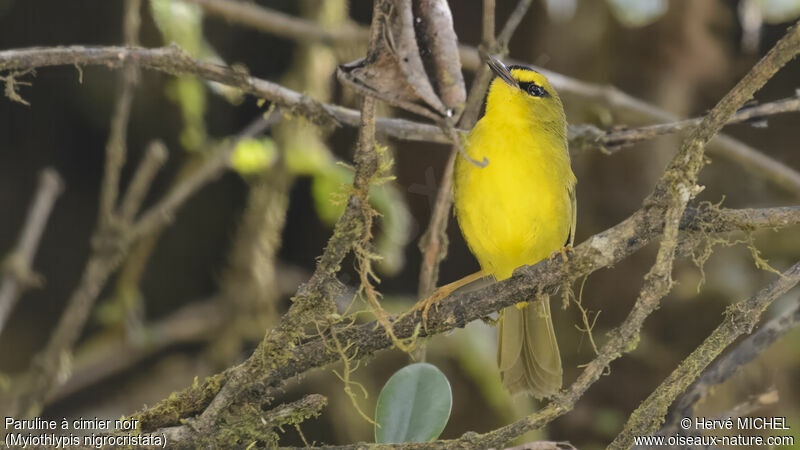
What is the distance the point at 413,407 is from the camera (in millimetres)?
1654

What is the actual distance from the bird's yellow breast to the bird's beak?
0.32 feet

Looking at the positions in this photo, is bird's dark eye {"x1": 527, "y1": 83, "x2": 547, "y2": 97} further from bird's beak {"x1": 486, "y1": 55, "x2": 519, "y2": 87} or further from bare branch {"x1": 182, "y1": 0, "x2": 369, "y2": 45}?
bare branch {"x1": 182, "y1": 0, "x2": 369, "y2": 45}

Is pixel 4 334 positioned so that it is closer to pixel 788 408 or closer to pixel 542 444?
pixel 542 444

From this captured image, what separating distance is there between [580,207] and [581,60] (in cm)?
73

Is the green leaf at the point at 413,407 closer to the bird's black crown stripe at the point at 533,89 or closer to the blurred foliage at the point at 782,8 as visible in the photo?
the bird's black crown stripe at the point at 533,89

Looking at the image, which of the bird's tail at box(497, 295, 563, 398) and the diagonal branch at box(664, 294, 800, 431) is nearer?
the diagonal branch at box(664, 294, 800, 431)

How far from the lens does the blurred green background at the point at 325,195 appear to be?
3.30 meters

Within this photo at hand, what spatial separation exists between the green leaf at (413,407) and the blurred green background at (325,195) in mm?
1471

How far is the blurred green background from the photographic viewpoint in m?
3.30

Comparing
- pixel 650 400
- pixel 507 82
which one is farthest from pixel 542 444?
pixel 507 82

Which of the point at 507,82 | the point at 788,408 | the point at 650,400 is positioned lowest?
the point at 650,400

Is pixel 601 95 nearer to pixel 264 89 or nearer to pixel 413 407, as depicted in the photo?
pixel 264 89

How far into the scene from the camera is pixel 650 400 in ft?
4.45

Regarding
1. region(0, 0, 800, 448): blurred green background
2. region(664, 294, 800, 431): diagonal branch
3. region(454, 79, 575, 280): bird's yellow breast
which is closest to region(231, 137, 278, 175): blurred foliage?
region(0, 0, 800, 448): blurred green background
